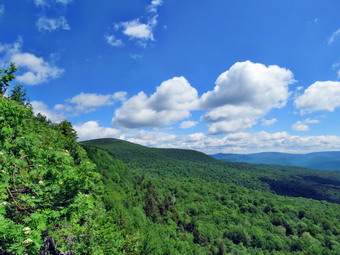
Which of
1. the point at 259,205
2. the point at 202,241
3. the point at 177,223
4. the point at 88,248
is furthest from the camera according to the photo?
the point at 259,205

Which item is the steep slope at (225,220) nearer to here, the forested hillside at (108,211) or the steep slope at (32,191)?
the forested hillside at (108,211)

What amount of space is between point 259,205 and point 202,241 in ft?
329

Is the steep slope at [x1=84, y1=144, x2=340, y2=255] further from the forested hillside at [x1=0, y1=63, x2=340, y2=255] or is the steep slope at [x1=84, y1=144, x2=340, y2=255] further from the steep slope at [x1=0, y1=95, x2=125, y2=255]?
the steep slope at [x1=0, y1=95, x2=125, y2=255]

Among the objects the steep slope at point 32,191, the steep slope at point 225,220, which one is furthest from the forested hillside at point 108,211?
the steep slope at point 225,220

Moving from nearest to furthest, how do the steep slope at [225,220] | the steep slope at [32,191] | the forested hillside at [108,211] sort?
1. the steep slope at [32,191]
2. the forested hillside at [108,211]
3. the steep slope at [225,220]

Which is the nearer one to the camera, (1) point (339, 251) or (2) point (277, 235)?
(1) point (339, 251)

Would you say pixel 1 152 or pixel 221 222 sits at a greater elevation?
pixel 1 152

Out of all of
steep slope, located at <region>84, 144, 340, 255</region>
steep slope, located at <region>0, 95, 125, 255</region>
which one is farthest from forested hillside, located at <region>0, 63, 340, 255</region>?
steep slope, located at <region>84, 144, 340, 255</region>

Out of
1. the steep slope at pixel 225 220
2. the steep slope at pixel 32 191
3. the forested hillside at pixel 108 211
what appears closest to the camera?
the steep slope at pixel 32 191

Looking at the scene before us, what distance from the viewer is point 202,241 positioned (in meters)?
125

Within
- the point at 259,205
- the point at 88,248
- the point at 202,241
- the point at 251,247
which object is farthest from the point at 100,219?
the point at 259,205

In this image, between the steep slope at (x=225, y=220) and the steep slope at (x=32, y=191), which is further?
the steep slope at (x=225, y=220)

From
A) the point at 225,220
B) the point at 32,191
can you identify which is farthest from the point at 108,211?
the point at 225,220

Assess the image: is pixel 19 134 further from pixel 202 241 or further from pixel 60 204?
pixel 202 241
